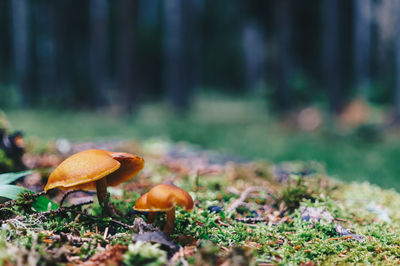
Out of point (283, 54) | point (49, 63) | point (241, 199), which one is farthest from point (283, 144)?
point (49, 63)

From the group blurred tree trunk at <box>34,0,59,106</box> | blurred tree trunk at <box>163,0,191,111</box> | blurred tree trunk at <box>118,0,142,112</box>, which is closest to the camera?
blurred tree trunk at <box>118,0,142,112</box>

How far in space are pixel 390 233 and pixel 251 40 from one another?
27096 mm

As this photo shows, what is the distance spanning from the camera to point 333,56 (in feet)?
29.9

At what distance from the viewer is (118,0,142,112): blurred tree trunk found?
1059cm

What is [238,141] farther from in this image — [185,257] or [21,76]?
[21,76]

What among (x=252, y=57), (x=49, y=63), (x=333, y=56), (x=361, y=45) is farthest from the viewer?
(x=252, y=57)

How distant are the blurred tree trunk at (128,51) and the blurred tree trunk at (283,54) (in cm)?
438

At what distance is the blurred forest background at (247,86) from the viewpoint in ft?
23.5

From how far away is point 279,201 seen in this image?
2.27 meters

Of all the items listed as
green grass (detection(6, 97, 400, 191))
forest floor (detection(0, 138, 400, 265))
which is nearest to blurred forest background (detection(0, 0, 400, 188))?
green grass (detection(6, 97, 400, 191))

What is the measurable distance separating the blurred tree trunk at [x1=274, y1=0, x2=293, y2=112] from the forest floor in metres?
8.42

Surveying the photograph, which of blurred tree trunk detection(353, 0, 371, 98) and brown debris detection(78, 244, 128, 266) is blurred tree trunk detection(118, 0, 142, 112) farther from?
blurred tree trunk detection(353, 0, 371, 98)

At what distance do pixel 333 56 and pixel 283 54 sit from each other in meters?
1.90

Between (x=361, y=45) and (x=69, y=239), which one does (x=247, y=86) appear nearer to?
(x=361, y=45)
